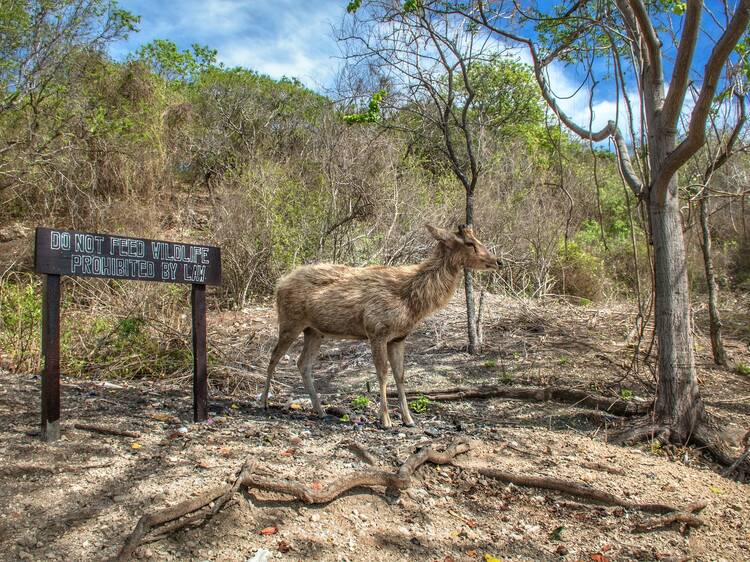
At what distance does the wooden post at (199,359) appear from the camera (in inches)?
267

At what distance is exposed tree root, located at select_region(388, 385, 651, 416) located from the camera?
24.9 ft

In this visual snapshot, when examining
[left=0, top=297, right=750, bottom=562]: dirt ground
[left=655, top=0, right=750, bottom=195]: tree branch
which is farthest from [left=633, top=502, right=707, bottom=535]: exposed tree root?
[left=655, top=0, right=750, bottom=195]: tree branch

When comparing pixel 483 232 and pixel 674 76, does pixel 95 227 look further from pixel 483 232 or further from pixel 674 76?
pixel 674 76

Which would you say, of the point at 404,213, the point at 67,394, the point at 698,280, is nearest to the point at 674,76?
the point at 67,394

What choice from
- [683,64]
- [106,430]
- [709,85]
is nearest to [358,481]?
[106,430]

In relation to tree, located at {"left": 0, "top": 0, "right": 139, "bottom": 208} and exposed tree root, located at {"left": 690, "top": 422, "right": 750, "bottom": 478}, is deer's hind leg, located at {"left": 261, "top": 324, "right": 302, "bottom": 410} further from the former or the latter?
tree, located at {"left": 0, "top": 0, "right": 139, "bottom": 208}

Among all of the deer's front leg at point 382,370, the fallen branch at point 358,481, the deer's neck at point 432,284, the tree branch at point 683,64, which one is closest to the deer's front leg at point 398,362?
the deer's front leg at point 382,370

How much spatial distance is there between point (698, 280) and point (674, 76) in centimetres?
1481

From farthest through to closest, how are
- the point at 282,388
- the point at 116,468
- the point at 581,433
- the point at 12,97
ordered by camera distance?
the point at 12,97 → the point at 282,388 → the point at 581,433 → the point at 116,468

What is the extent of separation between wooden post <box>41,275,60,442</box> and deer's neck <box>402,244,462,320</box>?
3647 millimetres

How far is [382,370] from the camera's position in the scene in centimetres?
716

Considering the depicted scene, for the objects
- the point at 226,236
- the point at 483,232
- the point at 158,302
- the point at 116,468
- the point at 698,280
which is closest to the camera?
the point at 116,468

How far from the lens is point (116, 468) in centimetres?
513

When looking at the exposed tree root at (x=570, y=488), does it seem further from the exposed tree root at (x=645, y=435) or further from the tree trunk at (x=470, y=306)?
the tree trunk at (x=470, y=306)
